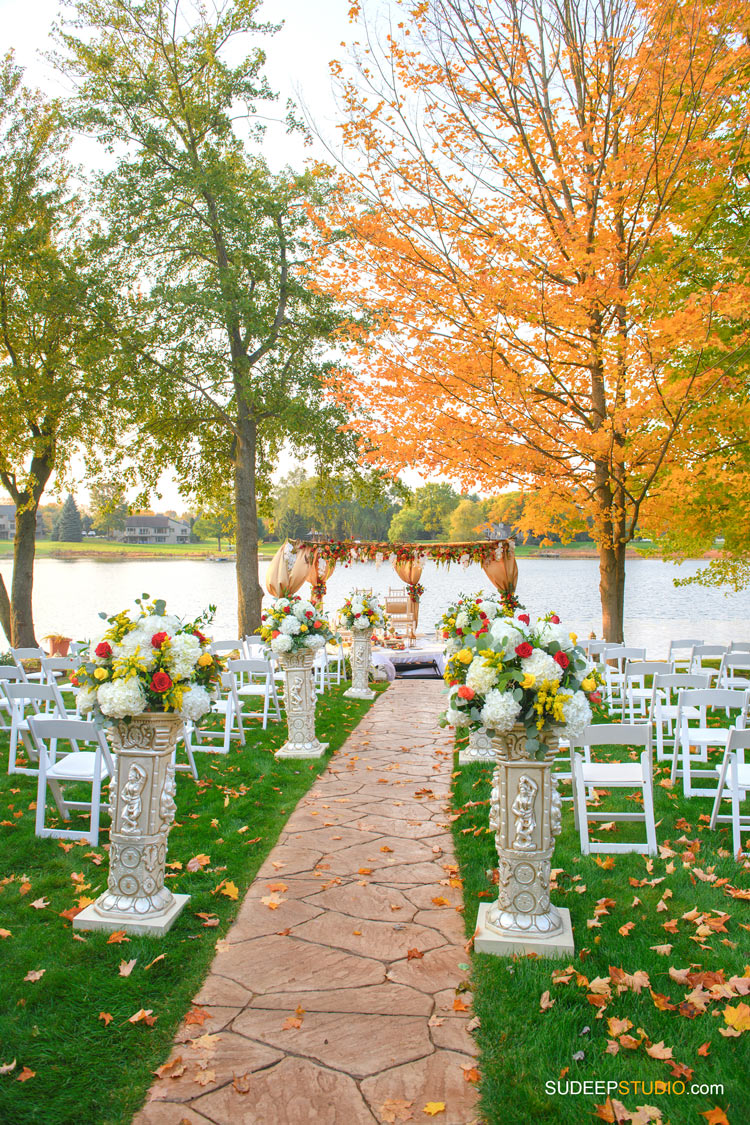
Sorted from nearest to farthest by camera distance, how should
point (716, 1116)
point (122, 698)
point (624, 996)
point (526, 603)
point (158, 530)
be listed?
point (716, 1116)
point (624, 996)
point (122, 698)
point (526, 603)
point (158, 530)

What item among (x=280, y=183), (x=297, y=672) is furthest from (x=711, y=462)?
(x=280, y=183)

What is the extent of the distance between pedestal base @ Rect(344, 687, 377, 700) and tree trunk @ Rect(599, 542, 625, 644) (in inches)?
157

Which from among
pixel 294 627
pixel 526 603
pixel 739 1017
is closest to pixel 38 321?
pixel 294 627

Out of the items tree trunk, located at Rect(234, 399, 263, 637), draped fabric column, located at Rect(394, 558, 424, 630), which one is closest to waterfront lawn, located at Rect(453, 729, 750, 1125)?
tree trunk, located at Rect(234, 399, 263, 637)

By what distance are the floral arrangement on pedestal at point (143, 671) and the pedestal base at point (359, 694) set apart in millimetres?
7789

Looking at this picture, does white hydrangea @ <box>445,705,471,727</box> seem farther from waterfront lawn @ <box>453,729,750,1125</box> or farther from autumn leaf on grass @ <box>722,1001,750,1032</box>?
autumn leaf on grass @ <box>722,1001,750,1032</box>

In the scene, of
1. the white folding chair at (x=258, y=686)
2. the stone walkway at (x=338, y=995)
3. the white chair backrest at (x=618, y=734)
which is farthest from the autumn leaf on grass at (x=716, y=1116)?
the white folding chair at (x=258, y=686)

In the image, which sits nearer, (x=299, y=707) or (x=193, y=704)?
(x=193, y=704)

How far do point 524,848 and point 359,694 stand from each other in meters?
8.32

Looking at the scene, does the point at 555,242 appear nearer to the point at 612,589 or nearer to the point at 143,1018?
the point at 612,589

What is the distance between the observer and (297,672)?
7.75m

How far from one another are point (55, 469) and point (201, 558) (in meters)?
60.3

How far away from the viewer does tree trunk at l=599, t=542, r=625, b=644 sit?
10898 millimetres

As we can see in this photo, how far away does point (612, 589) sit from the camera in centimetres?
1112
